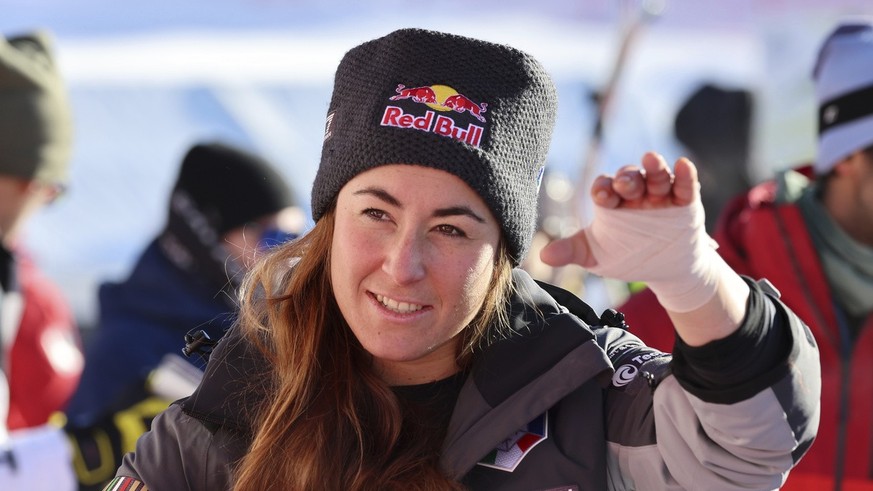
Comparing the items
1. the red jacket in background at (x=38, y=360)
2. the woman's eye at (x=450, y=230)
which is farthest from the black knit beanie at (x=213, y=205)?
the woman's eye at (x=450, y=230)

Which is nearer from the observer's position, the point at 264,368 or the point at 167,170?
the point at 264,368

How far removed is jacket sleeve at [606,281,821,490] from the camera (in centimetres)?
154

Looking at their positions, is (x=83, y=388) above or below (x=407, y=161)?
below

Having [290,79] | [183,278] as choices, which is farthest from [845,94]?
[290,79]

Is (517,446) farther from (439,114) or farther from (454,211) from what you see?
(439,114)

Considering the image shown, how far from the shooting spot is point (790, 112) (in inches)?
227

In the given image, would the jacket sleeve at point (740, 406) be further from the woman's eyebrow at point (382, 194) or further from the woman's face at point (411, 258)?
the woman's eyebrow at point (382, 194)

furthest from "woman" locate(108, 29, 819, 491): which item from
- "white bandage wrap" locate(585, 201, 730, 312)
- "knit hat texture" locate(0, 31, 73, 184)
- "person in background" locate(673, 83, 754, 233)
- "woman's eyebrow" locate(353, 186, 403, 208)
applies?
"person in background" locate(673, 83, 754, 233)

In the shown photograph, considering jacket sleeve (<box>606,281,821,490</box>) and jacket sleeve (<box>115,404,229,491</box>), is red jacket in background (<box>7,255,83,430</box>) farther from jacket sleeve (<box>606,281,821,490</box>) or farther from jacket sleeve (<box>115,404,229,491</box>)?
jacket sleeve (<box>606,281,821,490</box>)

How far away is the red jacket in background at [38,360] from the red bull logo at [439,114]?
2.99 metres

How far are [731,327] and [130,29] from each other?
6.22 metres

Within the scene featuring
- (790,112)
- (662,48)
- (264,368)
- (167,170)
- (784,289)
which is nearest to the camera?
(264,368)

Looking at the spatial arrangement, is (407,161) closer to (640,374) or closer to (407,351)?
(407,351)

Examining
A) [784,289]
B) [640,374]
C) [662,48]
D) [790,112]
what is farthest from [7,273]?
[662,48]
